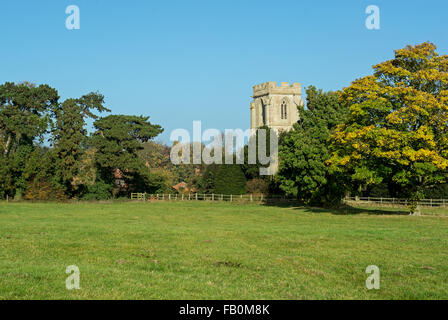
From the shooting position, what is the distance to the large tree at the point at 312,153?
151 ft

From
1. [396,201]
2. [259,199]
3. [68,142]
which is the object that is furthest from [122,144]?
[396,201]

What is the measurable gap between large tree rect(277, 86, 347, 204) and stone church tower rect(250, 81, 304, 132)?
2315 inches

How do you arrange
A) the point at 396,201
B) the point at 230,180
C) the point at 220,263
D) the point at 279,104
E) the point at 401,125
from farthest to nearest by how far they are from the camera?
the point at 279,104 → the point at 230,180 → the point at 396,201 → the point at 401,125 → the point at 220,263

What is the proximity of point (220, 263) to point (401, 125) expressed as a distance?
2322 cm

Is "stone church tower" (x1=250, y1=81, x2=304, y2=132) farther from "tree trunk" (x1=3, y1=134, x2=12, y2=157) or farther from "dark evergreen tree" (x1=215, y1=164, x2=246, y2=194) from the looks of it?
"tree trunk" (x1=3, y1=134, x2=12, y2=157)

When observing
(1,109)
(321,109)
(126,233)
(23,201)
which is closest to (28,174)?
(23,201)

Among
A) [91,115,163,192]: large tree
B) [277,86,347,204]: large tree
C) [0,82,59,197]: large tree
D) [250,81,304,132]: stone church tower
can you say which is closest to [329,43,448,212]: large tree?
[277,86,347,204]: large tree

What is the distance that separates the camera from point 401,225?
89.0 feet

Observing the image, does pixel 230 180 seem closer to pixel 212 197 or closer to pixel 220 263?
pixel 212 197

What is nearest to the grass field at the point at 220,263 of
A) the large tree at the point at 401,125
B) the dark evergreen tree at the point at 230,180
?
the large tree at the point at 401,125

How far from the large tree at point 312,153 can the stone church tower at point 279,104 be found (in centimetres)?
5881

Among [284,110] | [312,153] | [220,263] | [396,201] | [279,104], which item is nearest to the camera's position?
[220,263]

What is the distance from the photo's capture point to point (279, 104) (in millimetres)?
112875

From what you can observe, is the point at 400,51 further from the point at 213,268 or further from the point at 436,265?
the point at 213,268
